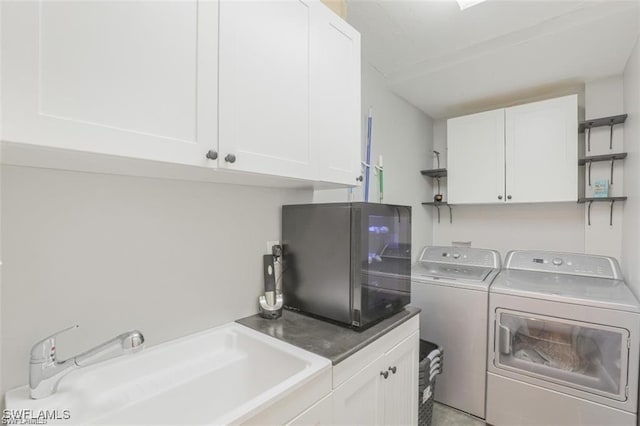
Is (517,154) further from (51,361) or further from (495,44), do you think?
(51,361)

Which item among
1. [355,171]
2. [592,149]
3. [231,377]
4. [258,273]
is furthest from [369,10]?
[592,149]

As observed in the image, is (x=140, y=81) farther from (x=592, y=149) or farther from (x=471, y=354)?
(x=592, y=149)

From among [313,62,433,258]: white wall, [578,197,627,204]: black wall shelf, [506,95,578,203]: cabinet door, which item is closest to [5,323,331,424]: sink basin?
[313,62,433,258]: white wall

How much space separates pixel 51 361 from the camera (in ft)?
2.70

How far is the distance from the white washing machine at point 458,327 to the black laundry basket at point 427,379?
0.22 m

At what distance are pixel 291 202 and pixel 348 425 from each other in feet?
3.54

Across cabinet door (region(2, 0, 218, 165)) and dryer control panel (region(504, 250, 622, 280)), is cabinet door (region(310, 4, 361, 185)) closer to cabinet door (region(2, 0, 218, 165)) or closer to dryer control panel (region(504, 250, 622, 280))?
cabinet door (region(2, 0, 218, 165))

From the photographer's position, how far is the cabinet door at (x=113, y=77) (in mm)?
625

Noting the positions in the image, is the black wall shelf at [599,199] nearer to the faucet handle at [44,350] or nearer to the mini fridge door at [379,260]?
the mini fridge door at [379,260]

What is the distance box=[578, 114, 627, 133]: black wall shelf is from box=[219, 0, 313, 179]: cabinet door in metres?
2.40

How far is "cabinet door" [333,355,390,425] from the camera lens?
110 centimetres

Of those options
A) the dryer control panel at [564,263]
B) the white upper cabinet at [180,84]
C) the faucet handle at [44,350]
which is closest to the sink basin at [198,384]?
the faucet handle at [44,350]

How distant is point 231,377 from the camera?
116cm

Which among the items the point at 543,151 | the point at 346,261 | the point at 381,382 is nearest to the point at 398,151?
the point at 543,151
